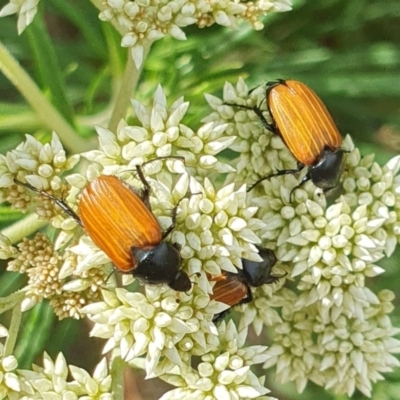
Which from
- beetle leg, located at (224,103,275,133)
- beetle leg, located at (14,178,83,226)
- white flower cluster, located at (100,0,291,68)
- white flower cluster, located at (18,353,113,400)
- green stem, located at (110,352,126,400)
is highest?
white flower cluster, located at (100,0,291,68)

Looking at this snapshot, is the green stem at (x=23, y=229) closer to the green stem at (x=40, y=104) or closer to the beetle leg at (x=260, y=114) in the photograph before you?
the green stem at (x=40, y=104)

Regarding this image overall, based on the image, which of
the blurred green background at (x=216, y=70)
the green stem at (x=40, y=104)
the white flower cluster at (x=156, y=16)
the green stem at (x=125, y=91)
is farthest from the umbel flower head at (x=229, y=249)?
the blurred green background at (x=216, y=70)

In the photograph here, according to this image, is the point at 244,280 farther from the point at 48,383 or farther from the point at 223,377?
the point at 48,383

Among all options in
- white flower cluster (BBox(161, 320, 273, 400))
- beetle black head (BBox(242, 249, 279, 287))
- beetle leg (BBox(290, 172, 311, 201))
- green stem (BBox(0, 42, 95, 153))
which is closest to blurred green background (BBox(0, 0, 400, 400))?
green stem (BBox(0, 42, 95, 153))

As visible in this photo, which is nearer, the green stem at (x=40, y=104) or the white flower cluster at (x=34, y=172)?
the white flower cluster at (x=34, y=172)

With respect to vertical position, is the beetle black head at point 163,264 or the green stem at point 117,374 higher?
the beetle black head at point 163,264

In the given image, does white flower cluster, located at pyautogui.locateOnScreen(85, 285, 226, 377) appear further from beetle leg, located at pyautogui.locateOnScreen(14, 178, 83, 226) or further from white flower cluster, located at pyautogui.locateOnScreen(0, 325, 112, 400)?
beetle leg, located at pyautogui.locateOnScreen(14, 178, 83, 226)
